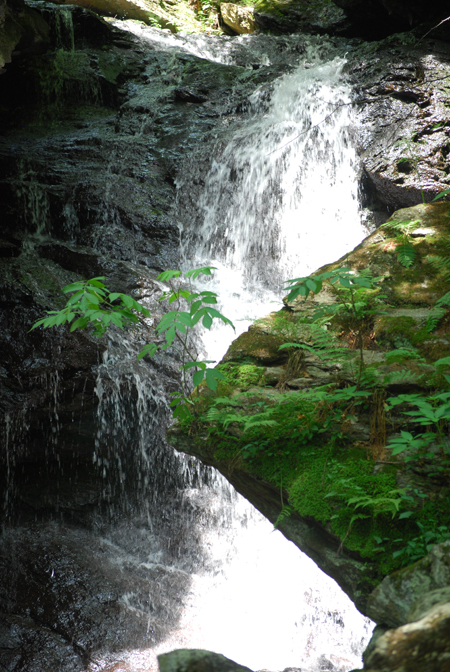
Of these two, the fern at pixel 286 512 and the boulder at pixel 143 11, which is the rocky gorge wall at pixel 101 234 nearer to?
the fern at pixel 286 512

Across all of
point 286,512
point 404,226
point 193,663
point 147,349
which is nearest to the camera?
point 193,663

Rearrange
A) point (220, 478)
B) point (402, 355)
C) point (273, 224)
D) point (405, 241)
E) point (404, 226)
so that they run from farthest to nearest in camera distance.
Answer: point (273, 224) → point (220, 478) → point (404, 226) → point (405, 241) → point (402, 355)

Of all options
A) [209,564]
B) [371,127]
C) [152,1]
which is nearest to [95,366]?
[209,564]

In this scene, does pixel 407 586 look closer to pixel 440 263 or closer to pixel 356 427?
pixel 356 427

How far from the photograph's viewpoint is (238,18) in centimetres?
1558

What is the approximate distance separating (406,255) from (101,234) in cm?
579

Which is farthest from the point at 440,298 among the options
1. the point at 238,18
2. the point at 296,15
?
the point at 238,18

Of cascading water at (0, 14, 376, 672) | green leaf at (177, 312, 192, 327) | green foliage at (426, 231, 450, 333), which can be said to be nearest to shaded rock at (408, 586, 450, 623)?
green leaf at (177, 312, 192, 327)

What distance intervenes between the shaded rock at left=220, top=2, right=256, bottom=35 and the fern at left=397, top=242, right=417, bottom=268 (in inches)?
574

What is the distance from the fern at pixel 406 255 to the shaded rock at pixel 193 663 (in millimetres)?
3436

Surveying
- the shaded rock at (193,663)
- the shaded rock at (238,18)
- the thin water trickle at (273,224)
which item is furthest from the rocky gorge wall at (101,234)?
the shaded rock at (238,18)

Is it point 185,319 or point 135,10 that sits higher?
point 135,10

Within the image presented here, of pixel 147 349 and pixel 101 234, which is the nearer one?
pixel 147 349

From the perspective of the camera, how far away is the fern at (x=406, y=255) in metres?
4.18
